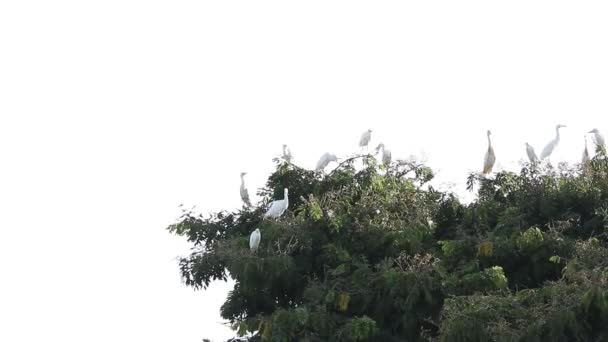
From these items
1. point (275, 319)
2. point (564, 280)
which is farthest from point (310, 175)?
point (564, 280)

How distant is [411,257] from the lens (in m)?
12.3

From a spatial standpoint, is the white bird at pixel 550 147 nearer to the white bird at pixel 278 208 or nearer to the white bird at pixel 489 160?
the white bird at pixel 489 160

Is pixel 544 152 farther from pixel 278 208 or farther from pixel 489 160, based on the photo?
pixel 278 208

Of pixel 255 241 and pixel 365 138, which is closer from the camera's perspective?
pixel 255 241

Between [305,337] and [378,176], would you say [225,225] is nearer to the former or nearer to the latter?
[378,176]

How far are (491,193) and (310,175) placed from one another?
1960 millimetres

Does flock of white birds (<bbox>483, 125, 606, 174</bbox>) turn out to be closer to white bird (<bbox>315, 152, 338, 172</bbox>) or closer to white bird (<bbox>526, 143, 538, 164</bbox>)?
white bird (<bbox>526, 143, 538, 164</bbox>)

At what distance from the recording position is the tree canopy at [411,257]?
10.5m

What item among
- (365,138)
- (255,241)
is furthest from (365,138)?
(255,241)

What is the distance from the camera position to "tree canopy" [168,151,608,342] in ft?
34.6

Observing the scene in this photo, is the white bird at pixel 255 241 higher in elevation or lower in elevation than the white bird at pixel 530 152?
lower

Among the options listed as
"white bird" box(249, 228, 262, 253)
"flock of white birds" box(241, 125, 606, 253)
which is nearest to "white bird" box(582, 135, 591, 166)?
"flock of white birds" box(241, 125, 606, 253)

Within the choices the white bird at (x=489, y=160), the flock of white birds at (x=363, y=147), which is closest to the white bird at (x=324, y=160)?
the flock of white birds at (x=363, y=147)

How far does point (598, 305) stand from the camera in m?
10.0
